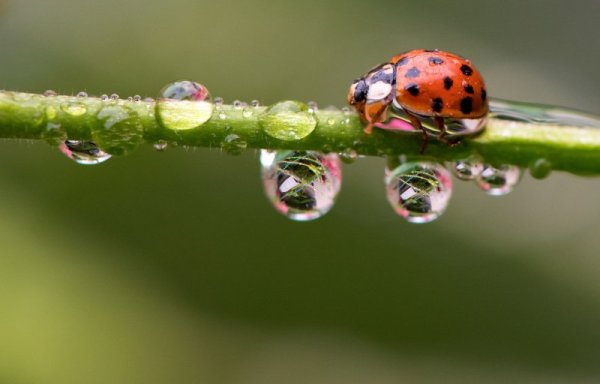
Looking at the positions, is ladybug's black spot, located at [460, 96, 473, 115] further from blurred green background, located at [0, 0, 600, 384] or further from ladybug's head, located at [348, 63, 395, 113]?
blurred green background, located at [0, 0, 600, 384]

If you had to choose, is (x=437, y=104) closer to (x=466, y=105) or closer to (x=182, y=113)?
(x=466, y=105)

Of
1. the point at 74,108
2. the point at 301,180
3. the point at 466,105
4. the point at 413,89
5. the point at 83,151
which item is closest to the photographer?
the point at 74,108

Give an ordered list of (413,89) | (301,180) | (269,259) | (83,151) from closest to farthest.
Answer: (83,151) < (301,180) < (413,89) < (269,259)

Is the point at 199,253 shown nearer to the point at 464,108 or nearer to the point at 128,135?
the point at 464,108

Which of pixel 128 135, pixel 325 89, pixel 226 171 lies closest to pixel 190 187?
pixel 226 171

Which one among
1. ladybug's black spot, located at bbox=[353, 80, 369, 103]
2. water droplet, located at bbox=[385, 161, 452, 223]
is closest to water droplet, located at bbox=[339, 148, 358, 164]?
water droplet, located at bbox=[385, 161, 452, 223]

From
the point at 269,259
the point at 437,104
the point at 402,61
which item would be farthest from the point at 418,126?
the point at 269,259
